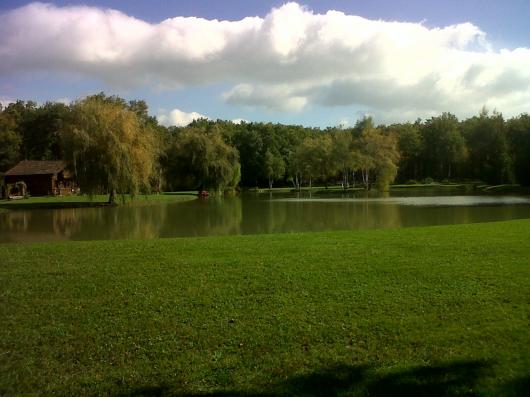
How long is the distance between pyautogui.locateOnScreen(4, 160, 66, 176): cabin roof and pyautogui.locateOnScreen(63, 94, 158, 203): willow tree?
64.8 feet

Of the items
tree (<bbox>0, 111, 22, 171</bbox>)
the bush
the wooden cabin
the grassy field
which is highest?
tree (<bbox>0, 111, 22, 171</bbox>)

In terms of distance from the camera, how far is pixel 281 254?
10297 millimetres

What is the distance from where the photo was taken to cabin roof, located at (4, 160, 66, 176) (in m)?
54.4

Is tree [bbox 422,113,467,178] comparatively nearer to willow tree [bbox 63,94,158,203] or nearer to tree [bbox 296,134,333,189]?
tree [bbox 296,134,333,189]

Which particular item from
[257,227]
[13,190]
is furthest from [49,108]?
[257,227]

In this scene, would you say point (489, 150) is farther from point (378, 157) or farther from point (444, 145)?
point (378, 157)

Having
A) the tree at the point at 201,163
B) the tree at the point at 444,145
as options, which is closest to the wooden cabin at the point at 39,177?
the tree at the point at 201,163

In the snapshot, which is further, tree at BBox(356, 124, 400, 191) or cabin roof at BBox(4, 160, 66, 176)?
tree at BBox(356, 124, 400, 191)

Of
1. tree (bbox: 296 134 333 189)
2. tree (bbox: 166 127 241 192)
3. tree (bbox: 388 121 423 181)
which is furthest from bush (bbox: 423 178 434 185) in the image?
tree (bbox: 166 127 241 192)

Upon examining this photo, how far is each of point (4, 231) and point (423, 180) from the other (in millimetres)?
76835

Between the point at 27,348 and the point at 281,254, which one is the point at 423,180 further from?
the point at 27,348

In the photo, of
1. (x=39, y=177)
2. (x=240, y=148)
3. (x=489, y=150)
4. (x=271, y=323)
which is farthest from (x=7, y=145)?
(x=489, y=150)

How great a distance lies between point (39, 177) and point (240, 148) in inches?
1409

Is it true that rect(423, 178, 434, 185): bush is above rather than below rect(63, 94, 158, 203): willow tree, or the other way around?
below
